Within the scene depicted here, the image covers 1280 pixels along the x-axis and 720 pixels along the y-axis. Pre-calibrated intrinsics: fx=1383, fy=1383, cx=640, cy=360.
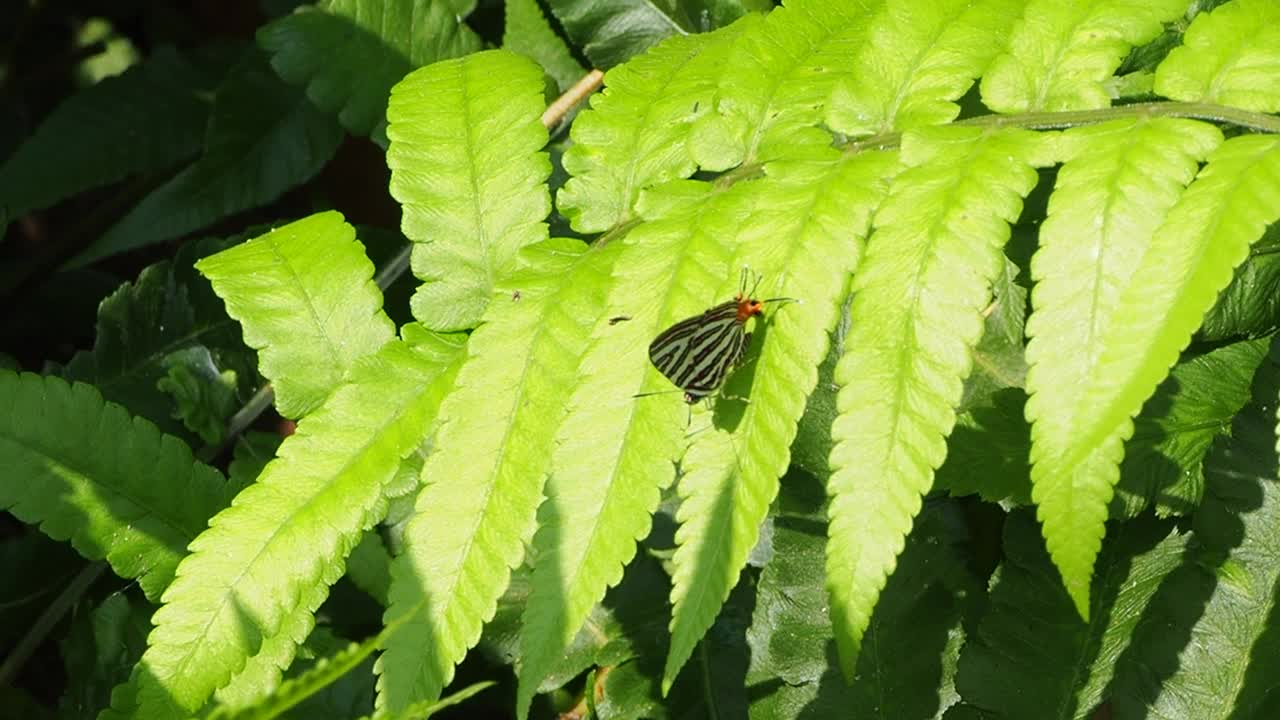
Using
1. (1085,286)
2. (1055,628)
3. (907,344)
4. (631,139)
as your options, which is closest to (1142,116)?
(1085,286)

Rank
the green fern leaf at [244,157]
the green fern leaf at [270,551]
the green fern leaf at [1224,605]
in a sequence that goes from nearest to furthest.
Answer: the green fern leaf at [270,551]
the green fern leaf at [1224,605]
the green fern leaf at [244,157]

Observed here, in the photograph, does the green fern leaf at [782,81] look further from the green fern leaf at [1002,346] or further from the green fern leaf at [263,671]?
the green fern leaf at [263,671]

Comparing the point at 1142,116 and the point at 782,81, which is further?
the point at 782,81

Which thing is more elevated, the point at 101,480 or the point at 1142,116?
the point at 1142,116

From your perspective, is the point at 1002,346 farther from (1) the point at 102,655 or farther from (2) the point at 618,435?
(1) the point at 102,655

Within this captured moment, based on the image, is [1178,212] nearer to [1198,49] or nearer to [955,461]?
[1198,49]

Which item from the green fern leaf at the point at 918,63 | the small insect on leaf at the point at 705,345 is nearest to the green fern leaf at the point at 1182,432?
the green fern leaf at the point at 918,63

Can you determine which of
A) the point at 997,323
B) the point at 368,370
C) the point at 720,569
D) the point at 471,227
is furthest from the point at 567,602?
the point at 997,323

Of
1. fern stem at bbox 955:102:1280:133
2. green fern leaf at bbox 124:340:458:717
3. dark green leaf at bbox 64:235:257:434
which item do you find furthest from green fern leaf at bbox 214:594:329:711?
fern stem at bbox 955:102:1280:133
